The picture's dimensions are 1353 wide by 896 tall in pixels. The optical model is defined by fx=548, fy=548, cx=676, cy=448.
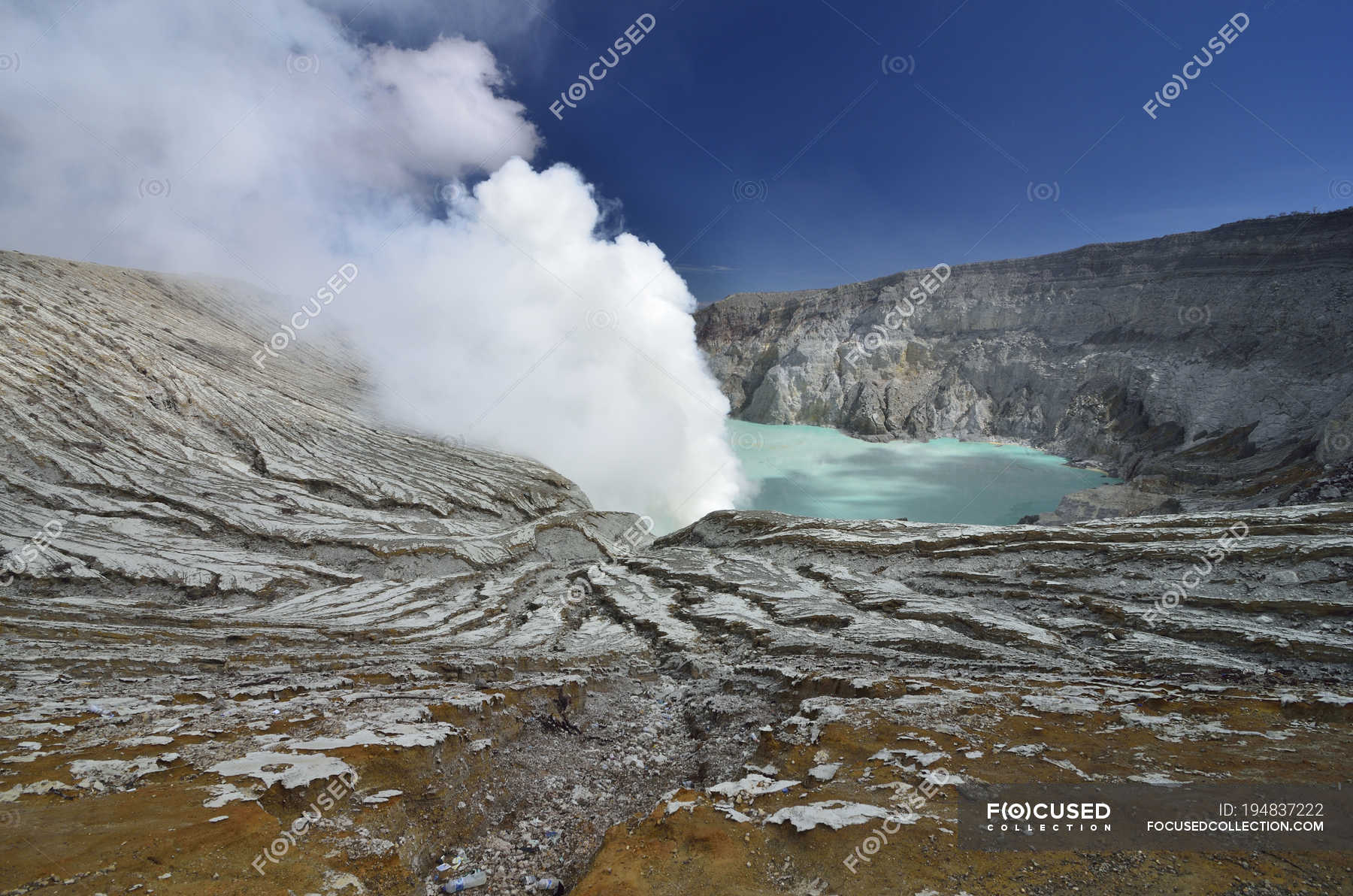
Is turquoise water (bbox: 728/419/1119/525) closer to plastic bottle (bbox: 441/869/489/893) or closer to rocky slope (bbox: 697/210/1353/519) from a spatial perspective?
rocky slope (bbox: 697/210/1353/519)

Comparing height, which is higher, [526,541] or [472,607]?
[526,541]

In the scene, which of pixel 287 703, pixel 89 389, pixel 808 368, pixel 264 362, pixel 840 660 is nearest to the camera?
pixel 287 703

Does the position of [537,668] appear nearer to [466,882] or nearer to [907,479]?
[466,882]

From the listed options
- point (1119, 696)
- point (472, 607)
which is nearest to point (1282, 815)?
point (1119, 696)

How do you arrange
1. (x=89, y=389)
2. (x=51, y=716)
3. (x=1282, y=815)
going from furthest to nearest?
1. (x=89, y=389)
2. (x=51, y=716)
3. (x=1282, y=815)

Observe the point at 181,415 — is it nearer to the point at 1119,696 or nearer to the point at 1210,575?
the point at 1119,696

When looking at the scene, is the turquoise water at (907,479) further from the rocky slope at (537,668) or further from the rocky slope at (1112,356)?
the rocky slope at (537,668)
